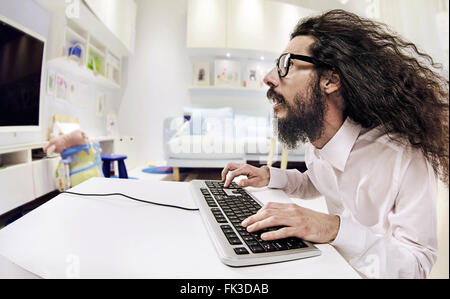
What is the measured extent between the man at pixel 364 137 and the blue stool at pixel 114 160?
22 cm

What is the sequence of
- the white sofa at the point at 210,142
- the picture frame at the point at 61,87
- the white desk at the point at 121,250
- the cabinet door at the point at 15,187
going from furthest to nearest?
the white sofa at the point at 210,142 < the picture frame at the point at 61,87 < the cabinet door at the point at 15,187 < the white desk at the point at 121,250

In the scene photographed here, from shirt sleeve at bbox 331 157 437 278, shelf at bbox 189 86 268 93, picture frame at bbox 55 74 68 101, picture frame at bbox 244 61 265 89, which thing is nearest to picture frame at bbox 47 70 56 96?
picture frame at bbox 55 74 68 101

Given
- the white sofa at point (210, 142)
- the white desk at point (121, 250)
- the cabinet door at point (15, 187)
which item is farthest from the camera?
the white sofa at point (210, 142)

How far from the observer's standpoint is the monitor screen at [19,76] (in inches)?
12.0

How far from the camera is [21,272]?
19 centimetres

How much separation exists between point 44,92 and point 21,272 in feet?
0.95

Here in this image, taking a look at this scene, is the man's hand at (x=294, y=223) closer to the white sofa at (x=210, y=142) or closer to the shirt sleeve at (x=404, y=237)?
the shirt sleeve at (x=404, y=237)

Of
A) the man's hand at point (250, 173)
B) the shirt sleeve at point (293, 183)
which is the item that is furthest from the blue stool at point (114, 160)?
the shirt sleeve at point (293, 183)

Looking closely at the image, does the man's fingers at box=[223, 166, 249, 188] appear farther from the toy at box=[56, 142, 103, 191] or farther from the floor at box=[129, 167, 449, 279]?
the toy at box=[56, 142, 103, 191]

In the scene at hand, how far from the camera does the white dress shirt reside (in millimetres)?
267

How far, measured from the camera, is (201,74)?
1.75 ft

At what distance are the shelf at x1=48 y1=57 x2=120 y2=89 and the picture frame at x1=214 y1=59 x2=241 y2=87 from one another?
228 mm

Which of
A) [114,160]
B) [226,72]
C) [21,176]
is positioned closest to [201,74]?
[226,72]

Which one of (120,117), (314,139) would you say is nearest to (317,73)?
(314,139)
